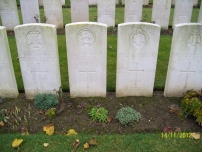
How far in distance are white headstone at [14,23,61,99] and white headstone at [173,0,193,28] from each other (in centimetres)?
702

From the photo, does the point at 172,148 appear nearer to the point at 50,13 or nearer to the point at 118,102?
the point at 118,102

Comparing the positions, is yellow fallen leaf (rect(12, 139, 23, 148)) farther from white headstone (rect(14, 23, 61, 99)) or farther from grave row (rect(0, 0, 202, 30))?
grave row (rect(0, 0, 202, 30))

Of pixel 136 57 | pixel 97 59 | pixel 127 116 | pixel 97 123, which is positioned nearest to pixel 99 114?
pixel 97 123

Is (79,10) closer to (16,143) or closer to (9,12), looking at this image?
(9,12)

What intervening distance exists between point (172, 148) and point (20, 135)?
272cm

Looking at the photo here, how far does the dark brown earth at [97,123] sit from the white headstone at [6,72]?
184 millimetres

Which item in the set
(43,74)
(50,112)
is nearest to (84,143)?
(50,112)

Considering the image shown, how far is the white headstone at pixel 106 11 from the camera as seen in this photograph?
369 inches

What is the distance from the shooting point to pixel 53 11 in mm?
9781

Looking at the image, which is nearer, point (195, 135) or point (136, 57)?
point (195, 135)

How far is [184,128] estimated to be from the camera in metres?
4.18

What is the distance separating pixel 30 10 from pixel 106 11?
3.39 meters

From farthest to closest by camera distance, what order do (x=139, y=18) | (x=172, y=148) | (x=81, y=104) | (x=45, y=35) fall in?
(x=139, y=18) < (x=81, y=104) < (x=45, y=35) < (x=172, y=148)

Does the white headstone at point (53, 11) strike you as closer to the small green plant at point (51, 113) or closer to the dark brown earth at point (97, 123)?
the dark brown earth at point (97, 123)
